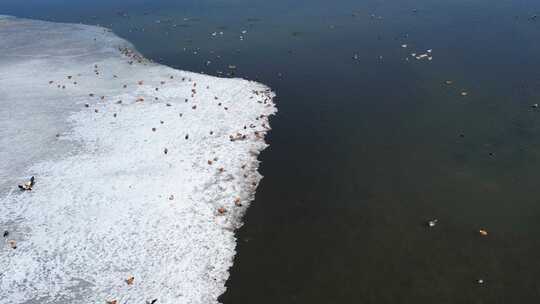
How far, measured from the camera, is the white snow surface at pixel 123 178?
19.4 metres

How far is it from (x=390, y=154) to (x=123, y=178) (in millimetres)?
14478

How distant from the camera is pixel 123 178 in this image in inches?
998

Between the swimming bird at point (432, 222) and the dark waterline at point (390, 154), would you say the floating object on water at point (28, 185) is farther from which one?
the swimming bird at point (432, 222)

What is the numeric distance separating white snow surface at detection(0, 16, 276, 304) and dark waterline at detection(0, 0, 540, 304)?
5.66ft

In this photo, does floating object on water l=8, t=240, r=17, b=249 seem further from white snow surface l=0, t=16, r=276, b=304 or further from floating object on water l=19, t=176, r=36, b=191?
floating object on water l=19, t=176, r=36, b=191

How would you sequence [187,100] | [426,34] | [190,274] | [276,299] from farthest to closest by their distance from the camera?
[426,34] → [187,100] → [190,274] → [276,299]

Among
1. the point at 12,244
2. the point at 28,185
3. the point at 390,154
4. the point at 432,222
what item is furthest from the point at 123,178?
the point at 432,222

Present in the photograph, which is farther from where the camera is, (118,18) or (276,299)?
(118,18)

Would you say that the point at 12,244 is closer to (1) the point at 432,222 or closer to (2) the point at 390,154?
(1) the point at 432,222

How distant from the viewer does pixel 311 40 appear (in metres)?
45.6

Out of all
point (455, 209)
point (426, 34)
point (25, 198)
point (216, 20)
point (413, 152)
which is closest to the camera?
point (455, 209)

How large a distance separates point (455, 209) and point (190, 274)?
483 inches

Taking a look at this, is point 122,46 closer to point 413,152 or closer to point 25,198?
point 25,198

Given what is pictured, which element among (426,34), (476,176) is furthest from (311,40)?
(476,176)
